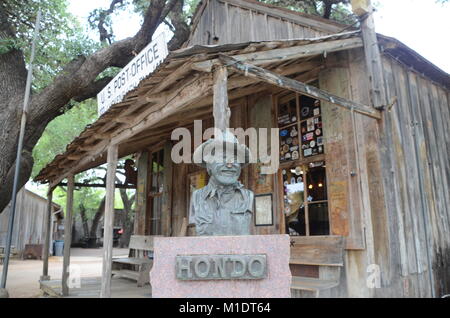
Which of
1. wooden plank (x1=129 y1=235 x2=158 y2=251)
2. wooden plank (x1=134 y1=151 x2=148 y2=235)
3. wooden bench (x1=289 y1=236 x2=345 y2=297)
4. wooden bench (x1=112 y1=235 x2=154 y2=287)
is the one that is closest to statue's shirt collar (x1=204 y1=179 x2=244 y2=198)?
wooden bench (x1=289 y1=236 x2=345 y2=297)

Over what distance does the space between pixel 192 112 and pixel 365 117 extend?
3.52 metres

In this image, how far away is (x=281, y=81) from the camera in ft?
15.1

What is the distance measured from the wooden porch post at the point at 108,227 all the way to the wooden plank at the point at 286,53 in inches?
124

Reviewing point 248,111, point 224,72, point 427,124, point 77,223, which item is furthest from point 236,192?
point 77,223

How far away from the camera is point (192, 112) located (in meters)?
7.82

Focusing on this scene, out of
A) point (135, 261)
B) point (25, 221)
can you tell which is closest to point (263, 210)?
point (135, 261)

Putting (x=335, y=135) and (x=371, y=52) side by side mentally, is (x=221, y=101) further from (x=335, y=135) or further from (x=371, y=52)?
(x=371, y=52)

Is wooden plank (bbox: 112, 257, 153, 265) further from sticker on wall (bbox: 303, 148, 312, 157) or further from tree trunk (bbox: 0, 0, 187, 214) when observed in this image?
sticker on wall (bbox: 303, 148, 312, 157)

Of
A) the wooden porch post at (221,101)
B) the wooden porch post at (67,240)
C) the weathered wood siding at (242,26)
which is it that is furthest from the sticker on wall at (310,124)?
the wooden porch post at (67,240)

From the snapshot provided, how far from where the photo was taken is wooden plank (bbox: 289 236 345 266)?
5762 mm

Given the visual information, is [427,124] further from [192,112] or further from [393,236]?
[192,112]

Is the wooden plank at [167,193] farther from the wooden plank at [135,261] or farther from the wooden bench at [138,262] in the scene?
the wooden plank at [135,261]

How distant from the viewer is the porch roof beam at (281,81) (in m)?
4.19

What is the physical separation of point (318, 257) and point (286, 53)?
3314 millimetres
